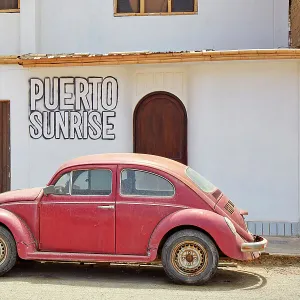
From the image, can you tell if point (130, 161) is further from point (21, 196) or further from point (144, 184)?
point (21, 196)

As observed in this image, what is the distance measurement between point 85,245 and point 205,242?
1.57 metres

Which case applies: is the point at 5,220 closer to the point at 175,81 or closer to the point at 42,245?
the point at 42,245

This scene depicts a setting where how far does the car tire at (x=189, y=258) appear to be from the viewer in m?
7.46

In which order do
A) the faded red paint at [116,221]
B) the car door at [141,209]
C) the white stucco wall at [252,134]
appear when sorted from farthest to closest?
the white stucco wall at [252,134] < the car door at [141,209] < the faded red paint at [116,221]

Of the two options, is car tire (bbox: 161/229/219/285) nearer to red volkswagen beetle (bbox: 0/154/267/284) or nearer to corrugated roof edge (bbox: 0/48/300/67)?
red volkswagen beetle (bbox: 0/154/267/284)

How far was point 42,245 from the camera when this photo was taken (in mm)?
7910

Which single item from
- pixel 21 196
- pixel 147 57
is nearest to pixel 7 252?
pixel 21 196

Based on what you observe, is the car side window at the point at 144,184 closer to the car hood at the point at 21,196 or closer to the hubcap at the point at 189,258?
the hubcap at the point at 189,258

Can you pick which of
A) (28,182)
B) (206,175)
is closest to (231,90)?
(206,175)

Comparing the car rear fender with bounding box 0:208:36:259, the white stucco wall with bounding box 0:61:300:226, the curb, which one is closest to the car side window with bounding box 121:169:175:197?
the car rear fender with bounding box 0:208:36:259

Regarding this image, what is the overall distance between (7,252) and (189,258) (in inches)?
94.4

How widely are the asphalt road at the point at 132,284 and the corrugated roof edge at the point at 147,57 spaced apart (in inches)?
157

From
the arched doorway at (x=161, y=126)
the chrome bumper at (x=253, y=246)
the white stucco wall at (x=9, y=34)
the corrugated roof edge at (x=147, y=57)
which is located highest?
the white stucco wall at (x=9, y=34)

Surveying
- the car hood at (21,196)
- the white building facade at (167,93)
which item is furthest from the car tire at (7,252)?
the white building facade at (167,93)
